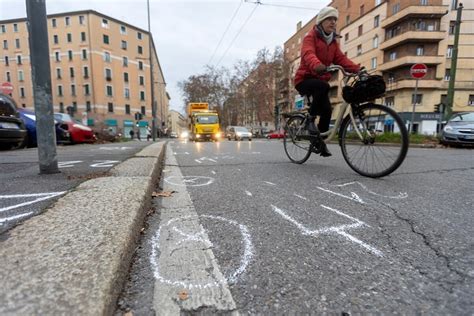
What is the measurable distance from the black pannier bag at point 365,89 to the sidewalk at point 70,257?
262cm

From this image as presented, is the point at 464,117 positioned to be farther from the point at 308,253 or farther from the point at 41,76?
the point at 41,76

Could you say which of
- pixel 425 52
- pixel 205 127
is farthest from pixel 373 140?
pixel 425 52

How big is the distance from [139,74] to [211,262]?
198ft

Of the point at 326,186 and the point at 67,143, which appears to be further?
the point at 67,143

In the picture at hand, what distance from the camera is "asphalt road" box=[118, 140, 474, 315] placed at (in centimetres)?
96

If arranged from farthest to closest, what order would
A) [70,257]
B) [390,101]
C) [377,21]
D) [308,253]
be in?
[377,21] → [390,101] → [308,253] → [70,257]

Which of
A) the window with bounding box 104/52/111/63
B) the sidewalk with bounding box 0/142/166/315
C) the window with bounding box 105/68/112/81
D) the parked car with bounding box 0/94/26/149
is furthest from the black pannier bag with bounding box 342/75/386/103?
the window with bounding box 104/52/111/63

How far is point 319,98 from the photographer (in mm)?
3748

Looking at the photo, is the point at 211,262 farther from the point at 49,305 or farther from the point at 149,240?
the point at 49,305

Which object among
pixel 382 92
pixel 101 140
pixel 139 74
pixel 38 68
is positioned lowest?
pixel 101 140

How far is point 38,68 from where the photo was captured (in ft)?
9.07

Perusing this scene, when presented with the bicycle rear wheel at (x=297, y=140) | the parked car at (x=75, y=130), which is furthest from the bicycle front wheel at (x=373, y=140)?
the parked car at (x=75, y=130)

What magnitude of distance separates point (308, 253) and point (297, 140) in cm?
342

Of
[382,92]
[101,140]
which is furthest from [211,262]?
[101,140]
